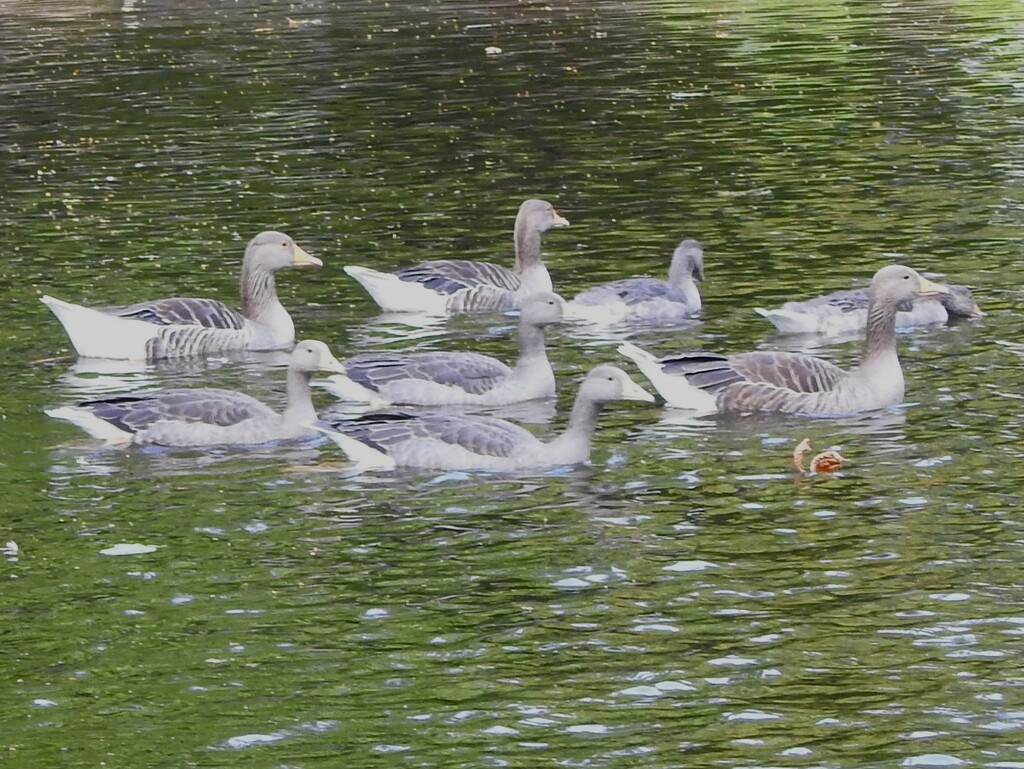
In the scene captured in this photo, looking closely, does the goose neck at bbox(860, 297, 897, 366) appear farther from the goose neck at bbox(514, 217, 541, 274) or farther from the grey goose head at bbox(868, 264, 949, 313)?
the goose neck at bbox(514, 217, 541, 274)

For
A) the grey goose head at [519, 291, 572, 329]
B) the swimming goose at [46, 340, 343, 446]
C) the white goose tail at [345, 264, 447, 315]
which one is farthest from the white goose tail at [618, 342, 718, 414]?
the white goose tail at [345, 264, 447, 315]

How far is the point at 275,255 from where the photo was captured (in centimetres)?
2434

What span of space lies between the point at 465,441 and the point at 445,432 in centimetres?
21

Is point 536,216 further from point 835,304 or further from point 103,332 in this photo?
point 103,332

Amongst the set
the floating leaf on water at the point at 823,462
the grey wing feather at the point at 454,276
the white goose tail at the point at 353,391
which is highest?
the grey wing feather at the point at 454,276

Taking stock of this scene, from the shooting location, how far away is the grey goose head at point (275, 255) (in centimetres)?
2433

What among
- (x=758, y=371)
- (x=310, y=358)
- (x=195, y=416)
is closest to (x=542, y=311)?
(x=758, y=371)

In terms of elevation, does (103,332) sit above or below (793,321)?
above

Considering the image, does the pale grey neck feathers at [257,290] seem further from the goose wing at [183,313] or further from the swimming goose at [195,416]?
the swimming goose at [195,416]

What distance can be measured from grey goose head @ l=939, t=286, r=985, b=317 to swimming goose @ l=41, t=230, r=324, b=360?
289 inches

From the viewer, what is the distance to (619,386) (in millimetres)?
18469

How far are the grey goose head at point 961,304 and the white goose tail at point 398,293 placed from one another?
6.07m

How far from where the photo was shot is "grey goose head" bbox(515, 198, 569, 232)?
2598cm

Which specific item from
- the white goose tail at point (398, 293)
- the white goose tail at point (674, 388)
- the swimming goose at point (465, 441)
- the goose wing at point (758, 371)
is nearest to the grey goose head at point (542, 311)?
the white goose tail at point (674, 388)
